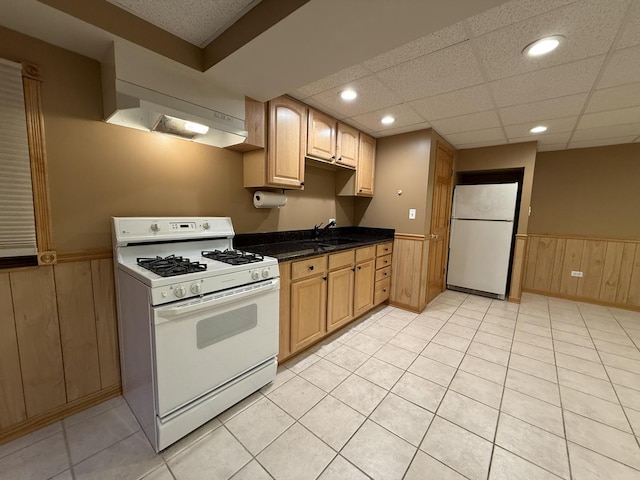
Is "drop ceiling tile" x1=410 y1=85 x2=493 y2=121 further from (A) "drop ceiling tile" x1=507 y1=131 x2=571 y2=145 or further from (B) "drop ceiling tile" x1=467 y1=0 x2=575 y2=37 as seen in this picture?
(A) "drop ceiling tile" x1=507 y1=131 x2=571 y2=145

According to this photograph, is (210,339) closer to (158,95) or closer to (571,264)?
(158,95)

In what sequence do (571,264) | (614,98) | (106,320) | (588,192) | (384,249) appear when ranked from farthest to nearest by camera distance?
(571,264)
(588,192)
(384,249)
(614,98)
(106,320)

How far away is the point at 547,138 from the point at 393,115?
2.22 metres

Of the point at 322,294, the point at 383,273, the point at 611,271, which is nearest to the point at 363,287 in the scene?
the point at 383,273

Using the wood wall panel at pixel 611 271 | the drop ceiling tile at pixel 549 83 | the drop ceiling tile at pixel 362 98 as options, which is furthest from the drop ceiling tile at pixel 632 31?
the wood wall panel at pixel 611 271

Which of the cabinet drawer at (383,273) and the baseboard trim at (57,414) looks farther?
the cabinet drawer at (383,273)

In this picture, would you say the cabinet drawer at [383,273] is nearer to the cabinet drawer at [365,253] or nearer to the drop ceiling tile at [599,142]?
the cabinet drawer at [365,253]

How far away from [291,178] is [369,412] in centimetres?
183

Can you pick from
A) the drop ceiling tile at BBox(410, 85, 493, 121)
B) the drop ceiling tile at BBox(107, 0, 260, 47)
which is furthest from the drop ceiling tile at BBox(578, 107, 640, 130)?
the drop ceiling tile at BBox(107, 0, 260, 47)

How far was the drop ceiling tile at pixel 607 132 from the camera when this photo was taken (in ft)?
9.14

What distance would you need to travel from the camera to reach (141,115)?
1.47m

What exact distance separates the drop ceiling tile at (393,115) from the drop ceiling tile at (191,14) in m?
1.52

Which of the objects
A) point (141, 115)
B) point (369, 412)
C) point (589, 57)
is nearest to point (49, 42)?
point (141, 115)

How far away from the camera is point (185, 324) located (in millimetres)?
1309
